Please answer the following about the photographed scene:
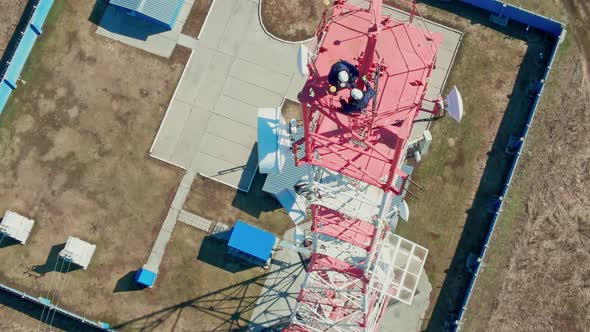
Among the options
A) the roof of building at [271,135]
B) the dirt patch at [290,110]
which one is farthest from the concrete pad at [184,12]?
the roof of building at [271,135]

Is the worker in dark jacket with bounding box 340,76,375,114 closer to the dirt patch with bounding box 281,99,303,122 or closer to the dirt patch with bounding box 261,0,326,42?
the dirt patch with bounding box 281,99,303,122

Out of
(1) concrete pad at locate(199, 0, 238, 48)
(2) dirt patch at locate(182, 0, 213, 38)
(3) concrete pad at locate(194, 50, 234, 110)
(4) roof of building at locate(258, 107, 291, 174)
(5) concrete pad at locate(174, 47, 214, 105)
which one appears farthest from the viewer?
(2) dirt patch at locate(182, 0, 213, 38)

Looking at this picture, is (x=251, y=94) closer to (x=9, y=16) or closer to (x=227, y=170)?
(x=227, y=170)

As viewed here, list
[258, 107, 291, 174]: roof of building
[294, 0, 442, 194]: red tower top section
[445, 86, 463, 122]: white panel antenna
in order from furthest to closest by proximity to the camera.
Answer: [258, 107, 291, 174]: roof of building
[445, 86, 463, 122]: white panel antenna
[294, 0, 442, 194]: red tower top section

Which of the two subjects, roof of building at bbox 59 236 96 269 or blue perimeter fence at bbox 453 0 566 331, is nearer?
blue perimeter fence at bbox 453 0 566 331

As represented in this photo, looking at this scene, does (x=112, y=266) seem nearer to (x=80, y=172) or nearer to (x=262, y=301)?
(x=80, y=172)

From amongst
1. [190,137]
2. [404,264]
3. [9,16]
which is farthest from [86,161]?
[404,264]

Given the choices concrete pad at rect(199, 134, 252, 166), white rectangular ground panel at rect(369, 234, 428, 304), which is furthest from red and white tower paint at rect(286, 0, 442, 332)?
concrete pad at rect(199, 134, 252, 166)
